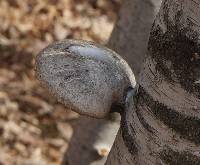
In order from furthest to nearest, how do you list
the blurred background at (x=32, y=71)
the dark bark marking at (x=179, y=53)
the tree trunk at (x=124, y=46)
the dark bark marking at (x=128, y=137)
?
the blurred background at (x=32, y=71) → the tree trunk at (x=124, y=46) → the dark bark marking at (x=128, y=137) → the dark bark marking at (x=179, y=53)

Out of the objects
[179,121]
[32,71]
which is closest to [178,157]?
[179,121]

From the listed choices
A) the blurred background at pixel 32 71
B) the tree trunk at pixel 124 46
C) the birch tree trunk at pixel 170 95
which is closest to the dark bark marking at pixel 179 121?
the birch tree trunk at pixel 170 95

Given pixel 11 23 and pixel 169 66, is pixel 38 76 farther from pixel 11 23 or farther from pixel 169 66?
pixel 11 23

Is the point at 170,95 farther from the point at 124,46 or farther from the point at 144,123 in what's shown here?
the point at 124,46

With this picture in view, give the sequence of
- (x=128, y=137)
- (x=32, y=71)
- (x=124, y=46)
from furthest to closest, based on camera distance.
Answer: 1. (x=32, y=71)
2. (x=124, y=46)
3. (x=128, y=137)

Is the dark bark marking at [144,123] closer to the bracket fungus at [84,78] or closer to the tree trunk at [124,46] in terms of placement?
the bracket fungus at [84,78]

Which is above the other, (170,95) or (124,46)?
(170,95)

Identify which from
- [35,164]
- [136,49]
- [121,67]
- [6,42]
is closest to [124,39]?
[136,49]
